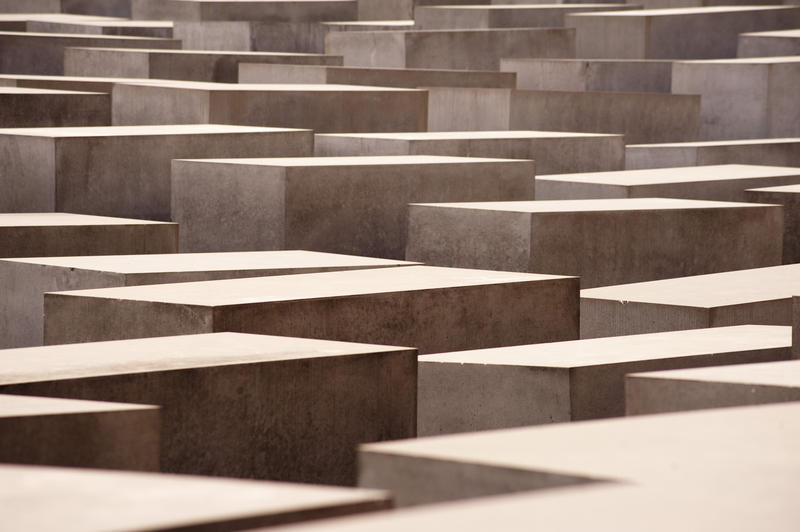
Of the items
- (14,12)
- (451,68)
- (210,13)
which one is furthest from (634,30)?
(14,12)

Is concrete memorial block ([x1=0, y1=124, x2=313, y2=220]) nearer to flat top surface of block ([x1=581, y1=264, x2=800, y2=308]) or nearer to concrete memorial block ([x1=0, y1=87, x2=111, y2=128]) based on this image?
concrete memorial block ([x1=0, y1=87, x2=111, y2=128])

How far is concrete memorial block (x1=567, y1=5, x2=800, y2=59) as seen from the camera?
19.1 meters

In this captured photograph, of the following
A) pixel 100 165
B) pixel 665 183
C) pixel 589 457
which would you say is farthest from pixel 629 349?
pixel 100 165

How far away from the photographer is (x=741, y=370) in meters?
4.63

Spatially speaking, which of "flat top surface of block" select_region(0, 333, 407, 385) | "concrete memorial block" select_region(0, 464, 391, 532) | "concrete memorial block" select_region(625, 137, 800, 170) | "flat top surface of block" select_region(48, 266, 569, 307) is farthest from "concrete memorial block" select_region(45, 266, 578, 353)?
"concrete memorial block" select_region(625, 137, 800, 170)

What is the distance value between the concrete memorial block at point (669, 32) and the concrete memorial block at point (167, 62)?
3892 millimetres

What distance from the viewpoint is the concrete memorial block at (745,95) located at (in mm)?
15484

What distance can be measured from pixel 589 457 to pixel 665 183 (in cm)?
837

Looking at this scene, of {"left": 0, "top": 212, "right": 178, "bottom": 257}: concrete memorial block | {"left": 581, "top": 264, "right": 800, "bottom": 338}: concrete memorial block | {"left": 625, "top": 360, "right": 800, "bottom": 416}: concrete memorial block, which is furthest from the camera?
{"left": 0, "top": 212, "right": 178, "bottom": 257}: concrete memorial block

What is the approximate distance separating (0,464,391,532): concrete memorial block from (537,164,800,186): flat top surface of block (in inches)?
328

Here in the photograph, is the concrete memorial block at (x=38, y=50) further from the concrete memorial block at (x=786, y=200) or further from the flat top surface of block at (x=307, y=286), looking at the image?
the flat top surface of block at (x=307, y=286)

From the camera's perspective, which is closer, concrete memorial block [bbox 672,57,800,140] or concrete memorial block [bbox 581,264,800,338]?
concrete memorial block [bbox 581,264,800,338]

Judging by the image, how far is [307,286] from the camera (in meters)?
7.13

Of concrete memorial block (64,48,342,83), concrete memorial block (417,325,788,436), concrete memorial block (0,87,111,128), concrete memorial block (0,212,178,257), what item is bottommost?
A: concrete memorial block (417,325,788,436)
